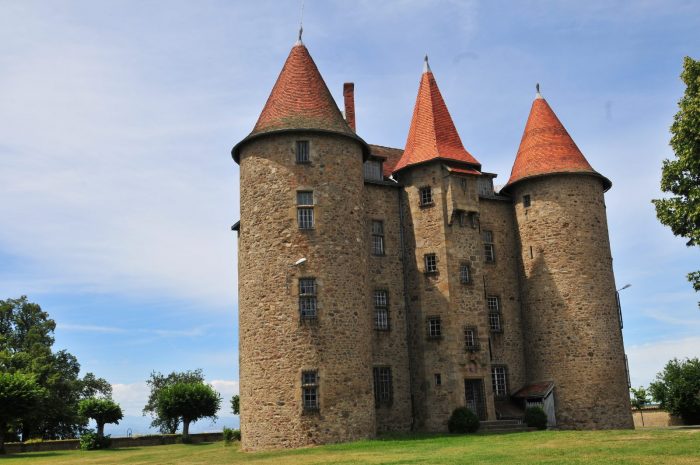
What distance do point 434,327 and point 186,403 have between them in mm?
17476

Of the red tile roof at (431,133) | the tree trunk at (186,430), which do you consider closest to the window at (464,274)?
the red tile roof at (431,133)

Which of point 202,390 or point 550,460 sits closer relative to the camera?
point 550,460

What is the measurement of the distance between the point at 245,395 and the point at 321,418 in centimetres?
388

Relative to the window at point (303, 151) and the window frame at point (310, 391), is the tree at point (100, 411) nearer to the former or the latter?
the window frame at point (310, 391)

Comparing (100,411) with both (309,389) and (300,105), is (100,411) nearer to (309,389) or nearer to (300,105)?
(309,389)

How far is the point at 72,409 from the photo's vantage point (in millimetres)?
52562

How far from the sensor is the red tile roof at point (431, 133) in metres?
34.5

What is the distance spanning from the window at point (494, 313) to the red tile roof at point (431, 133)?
6.85 m

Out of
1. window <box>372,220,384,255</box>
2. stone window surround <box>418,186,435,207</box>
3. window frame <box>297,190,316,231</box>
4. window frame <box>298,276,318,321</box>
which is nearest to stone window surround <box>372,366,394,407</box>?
window frame <box>298,276,318,321</box>

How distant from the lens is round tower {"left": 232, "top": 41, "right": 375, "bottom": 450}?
27734mm

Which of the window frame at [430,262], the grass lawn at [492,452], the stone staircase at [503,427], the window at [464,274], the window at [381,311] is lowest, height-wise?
the grass lawn at [492,452]

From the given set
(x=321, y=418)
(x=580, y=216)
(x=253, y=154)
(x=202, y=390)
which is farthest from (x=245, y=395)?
(x=580, y=216)

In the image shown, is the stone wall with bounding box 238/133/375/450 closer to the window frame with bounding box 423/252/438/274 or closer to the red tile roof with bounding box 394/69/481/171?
the window frame with bounding box 423/252/438/274

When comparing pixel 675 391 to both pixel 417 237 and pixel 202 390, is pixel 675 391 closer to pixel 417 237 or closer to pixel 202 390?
pixel 417 237
